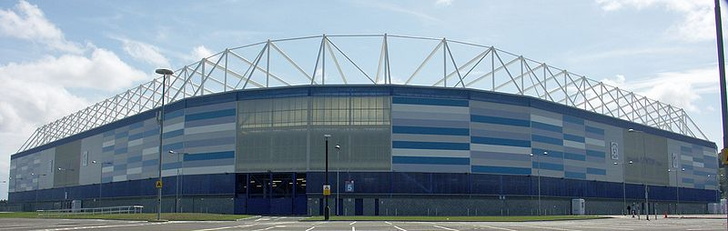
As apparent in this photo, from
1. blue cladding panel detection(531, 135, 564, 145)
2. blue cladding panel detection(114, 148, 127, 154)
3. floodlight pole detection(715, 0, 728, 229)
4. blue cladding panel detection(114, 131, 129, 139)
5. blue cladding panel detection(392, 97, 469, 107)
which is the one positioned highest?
blue cladding panel detection(392, 97, 469, 107)

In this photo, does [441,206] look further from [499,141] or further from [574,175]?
[574,175]

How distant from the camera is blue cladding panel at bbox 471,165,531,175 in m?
105

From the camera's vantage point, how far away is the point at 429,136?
102062 mm

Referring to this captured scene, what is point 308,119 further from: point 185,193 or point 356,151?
point 185,193

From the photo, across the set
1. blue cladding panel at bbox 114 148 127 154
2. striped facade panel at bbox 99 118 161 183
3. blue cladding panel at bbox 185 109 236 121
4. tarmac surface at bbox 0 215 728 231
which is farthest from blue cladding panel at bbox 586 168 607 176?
blue cladding panel at bbox 114 148 127 154

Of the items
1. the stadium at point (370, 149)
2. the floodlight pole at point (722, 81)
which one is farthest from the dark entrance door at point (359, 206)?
the floodlight pole at point (722, 81)

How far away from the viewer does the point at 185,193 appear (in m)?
110

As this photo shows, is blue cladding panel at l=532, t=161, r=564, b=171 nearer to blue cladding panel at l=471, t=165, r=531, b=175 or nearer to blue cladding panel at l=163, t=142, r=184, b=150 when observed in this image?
blue cladding panel at l=471, t=165, r=531, b=175

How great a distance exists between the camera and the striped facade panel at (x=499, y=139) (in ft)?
346

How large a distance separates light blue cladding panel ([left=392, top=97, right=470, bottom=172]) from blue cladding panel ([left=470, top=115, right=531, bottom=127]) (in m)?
1.60

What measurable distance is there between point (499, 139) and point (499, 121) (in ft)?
9.20

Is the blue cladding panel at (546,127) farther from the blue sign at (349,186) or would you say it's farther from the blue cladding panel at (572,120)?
the blue sign at (349,186)

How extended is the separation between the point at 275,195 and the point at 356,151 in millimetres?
13334

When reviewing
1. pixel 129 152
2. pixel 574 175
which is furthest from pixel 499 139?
pixel 129 152
